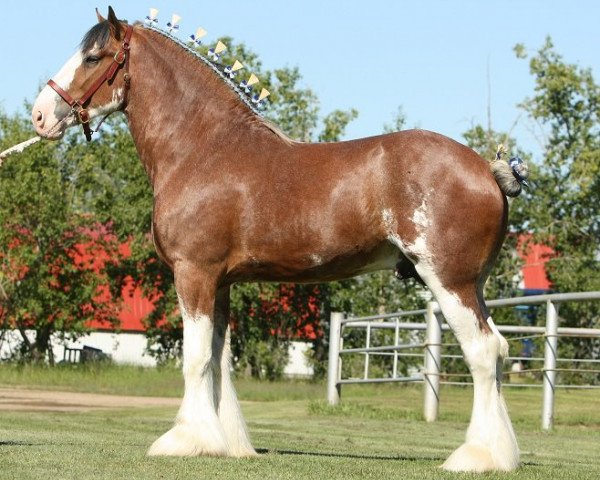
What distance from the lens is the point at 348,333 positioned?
31.8m

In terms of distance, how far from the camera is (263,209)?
750cm

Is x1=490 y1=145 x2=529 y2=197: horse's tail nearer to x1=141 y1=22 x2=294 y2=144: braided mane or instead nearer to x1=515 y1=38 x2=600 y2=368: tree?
x1=141 y1=22 x2=294 y2=144: braided mane

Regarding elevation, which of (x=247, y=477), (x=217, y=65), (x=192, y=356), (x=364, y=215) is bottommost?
(x=247, y=477)

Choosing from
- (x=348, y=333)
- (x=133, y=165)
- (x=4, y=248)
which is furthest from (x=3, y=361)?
(x=348, y=333)

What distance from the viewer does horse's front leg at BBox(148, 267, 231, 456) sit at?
748cm

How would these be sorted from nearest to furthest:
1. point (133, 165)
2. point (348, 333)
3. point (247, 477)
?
point (247, 477), point (348, 333), point (133, 165)

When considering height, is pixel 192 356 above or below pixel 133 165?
below

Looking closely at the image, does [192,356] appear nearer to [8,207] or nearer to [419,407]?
[419,407]

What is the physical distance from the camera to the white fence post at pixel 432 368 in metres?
14.4

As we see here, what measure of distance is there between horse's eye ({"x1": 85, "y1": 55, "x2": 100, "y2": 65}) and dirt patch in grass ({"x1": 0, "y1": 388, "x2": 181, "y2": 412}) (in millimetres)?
9294

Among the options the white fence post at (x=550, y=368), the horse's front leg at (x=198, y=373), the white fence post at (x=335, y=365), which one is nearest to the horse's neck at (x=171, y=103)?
the horse's front leg at (x=198, y=373)

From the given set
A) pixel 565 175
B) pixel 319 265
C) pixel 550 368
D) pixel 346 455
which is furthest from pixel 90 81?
pixel 565 175

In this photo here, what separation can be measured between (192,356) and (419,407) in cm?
857

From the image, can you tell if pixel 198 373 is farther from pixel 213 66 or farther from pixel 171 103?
pixel 213 66
